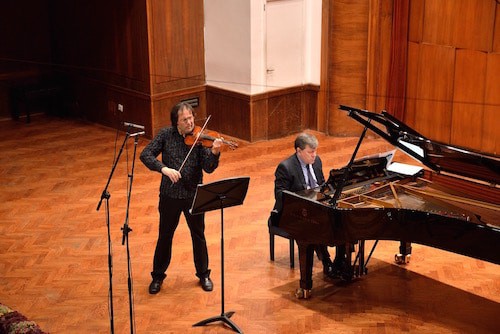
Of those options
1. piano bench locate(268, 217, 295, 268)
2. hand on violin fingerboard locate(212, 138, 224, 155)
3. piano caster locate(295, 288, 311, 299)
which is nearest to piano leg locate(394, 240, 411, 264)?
piano bench locate(268, 217, 295, 268)

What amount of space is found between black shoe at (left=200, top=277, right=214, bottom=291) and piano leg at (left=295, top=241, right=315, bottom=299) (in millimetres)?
635

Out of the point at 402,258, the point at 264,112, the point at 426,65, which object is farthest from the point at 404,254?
the point at 264,112

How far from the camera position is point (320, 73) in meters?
10.1

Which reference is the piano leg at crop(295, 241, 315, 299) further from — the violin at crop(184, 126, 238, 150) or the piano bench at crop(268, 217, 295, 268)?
the violin at crop(184, 126, 238, 150)

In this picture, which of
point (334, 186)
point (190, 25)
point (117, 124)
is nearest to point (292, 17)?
point (190, 25)

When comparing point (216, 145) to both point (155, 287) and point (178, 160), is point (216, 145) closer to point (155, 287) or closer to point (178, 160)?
point (178, 160)

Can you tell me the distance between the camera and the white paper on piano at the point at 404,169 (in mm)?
6432

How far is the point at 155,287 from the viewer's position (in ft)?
20.7

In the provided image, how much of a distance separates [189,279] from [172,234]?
1.69ft

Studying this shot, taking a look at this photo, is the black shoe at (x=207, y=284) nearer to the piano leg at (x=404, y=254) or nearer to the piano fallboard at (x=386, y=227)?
the piano fallboard at (x=386, y=227)

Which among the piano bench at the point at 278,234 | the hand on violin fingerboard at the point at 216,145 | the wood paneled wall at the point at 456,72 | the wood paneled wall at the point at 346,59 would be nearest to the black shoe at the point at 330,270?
the piano bench at the point at 278,234

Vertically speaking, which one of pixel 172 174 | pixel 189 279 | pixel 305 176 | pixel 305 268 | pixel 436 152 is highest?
pixel 436 152

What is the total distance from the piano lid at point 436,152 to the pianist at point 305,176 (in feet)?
1.73

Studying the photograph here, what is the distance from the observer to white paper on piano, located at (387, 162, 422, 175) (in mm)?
6432
